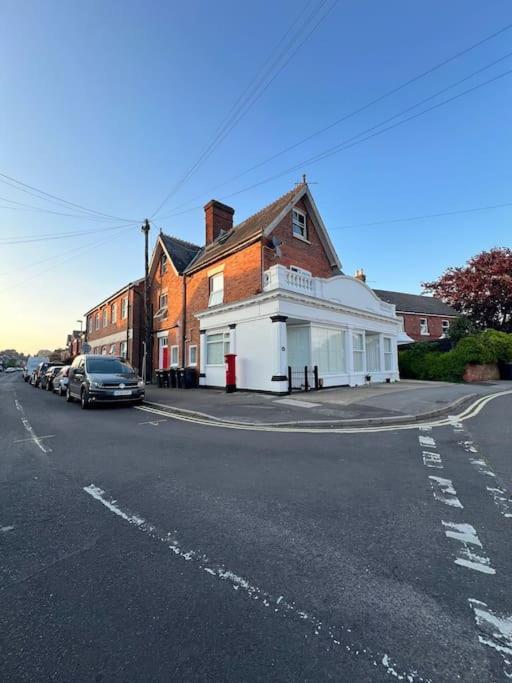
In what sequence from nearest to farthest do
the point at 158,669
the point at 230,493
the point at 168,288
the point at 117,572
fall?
the point at 158,669
the point at 117,572
the point at 230,493
the point at 168,288

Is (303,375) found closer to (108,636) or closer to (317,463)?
(317,463)

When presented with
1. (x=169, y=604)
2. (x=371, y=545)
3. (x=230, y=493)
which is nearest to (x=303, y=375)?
(x=230, y=493)

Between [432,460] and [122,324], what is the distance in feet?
94.6

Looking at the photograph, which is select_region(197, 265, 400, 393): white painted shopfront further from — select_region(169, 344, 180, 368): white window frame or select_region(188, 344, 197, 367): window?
select_region(169, 344, 180, 368): white window frame

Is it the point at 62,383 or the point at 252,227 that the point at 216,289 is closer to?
the point at 252,227

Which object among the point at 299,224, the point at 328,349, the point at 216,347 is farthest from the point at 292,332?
the point at 299,224

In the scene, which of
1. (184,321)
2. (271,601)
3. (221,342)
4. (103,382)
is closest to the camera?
(271,601)

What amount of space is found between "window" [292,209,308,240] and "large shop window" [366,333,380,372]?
293 inches

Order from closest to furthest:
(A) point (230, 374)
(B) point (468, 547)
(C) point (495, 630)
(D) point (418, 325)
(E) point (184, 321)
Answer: (C) point (495, 630)
(B) point (468, 547)
(A) point (230, 374)
(E) point (184, 321)
(D) point (418, 325)

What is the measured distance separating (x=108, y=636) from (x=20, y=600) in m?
0.86

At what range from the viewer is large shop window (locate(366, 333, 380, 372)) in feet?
69.9

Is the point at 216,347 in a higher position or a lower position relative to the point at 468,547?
higher

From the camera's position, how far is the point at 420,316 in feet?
129

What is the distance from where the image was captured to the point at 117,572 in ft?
8.87
